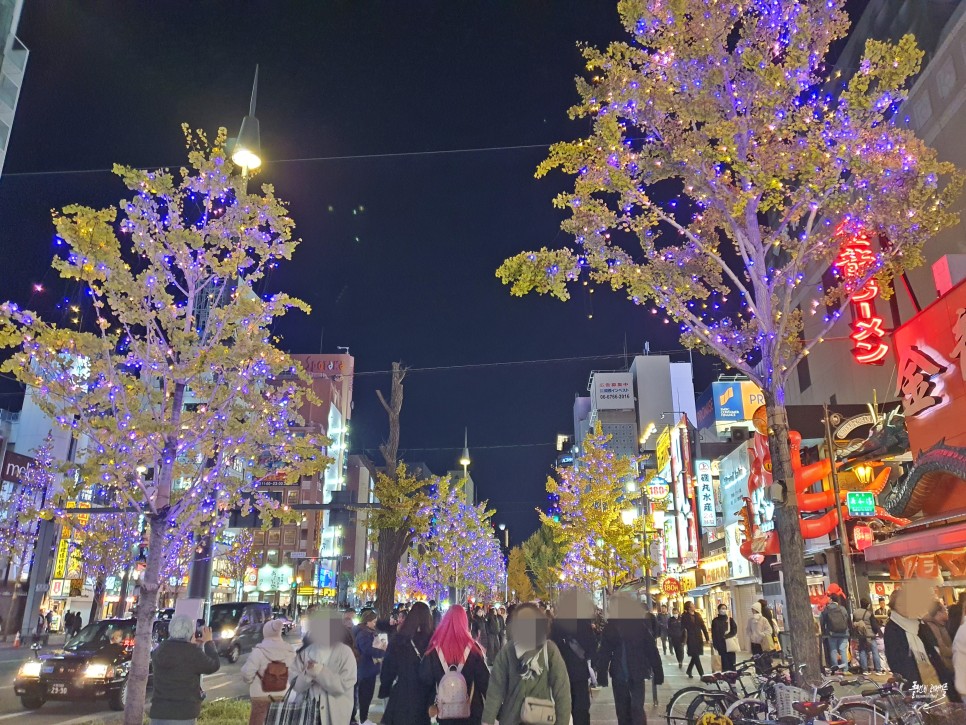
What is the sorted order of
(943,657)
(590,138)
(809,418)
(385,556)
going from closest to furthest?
(943,657) → (590,138) → (385,556) → (809,418)

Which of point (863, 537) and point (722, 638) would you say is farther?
point (863, 537)

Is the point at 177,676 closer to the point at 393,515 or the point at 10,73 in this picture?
the point at 10,73

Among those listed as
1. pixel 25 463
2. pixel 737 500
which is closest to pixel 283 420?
pixel 737 500

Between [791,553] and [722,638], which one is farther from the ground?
[791,553]

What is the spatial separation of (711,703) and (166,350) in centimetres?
1000

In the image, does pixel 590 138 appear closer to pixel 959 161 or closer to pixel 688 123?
pixel 688 123

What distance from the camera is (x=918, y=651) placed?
8914 mm

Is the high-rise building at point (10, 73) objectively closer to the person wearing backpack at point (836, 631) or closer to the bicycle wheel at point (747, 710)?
the bicycle wheel at point (747, 710)

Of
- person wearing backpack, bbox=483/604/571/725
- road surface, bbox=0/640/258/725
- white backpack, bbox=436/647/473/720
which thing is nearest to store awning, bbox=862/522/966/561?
person wearing backpack, bbox=483/604/571/725

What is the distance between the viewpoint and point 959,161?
18.5 m

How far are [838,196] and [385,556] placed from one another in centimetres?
1551

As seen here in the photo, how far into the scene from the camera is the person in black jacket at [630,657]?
355 inches

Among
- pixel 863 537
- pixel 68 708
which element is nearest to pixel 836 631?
pixel 863 537

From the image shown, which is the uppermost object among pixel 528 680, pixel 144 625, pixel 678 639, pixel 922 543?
pixel 922 543
